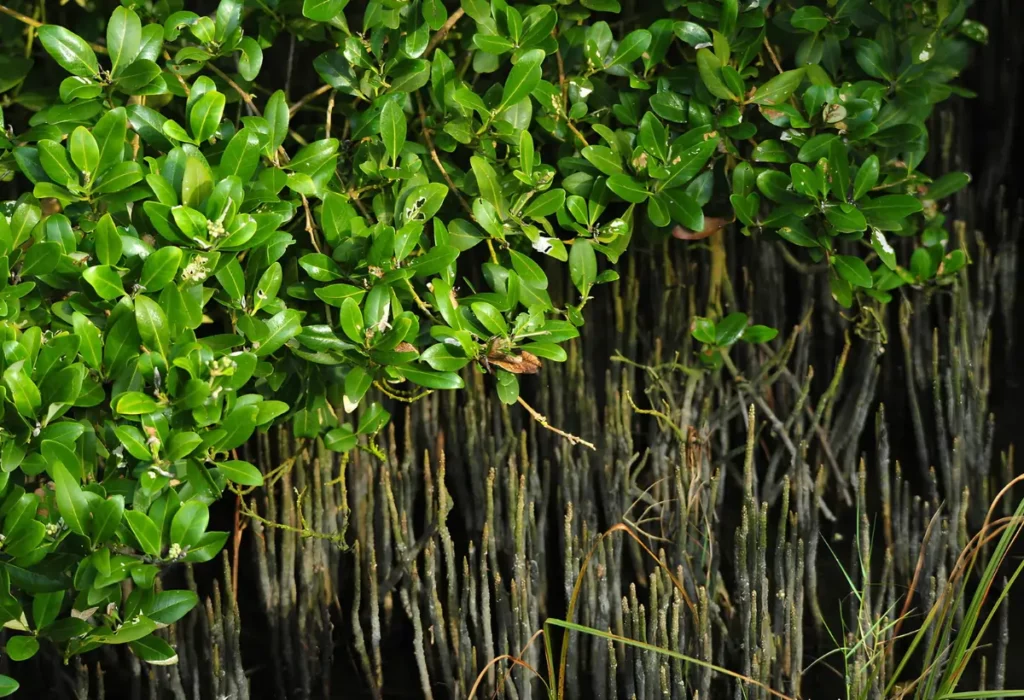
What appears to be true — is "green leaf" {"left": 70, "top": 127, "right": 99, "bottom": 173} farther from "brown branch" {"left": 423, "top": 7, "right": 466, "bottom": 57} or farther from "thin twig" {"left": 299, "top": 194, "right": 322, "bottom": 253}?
"brown branch" {"left": 423, "top": 7, "right": 466, "bottom": 57}

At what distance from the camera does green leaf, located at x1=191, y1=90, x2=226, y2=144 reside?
1.33 m

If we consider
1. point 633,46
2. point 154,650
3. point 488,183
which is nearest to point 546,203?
point 488,183

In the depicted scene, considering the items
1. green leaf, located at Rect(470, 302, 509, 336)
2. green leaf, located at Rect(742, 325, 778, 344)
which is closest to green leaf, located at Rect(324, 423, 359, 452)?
green leaf, located at Rect(470, 302, 509, 336)

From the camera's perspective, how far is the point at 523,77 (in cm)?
140

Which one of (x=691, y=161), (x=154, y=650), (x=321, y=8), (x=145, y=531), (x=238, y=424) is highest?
(x=321, y=8)

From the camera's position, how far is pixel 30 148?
52.7 inches

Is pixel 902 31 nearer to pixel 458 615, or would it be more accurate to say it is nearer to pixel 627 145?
pixel 627 145

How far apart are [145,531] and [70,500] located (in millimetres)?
98

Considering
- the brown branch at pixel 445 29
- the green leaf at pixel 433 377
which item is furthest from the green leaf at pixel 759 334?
the brown branch at pixel 445 29

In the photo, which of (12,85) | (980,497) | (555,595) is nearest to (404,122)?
(12,85)

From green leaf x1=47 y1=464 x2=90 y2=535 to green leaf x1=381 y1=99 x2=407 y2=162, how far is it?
627mm

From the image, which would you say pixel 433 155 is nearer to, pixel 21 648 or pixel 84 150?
pixel 84 150

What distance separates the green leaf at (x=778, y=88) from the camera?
156 cm

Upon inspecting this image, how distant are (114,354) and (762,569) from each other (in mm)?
1006
